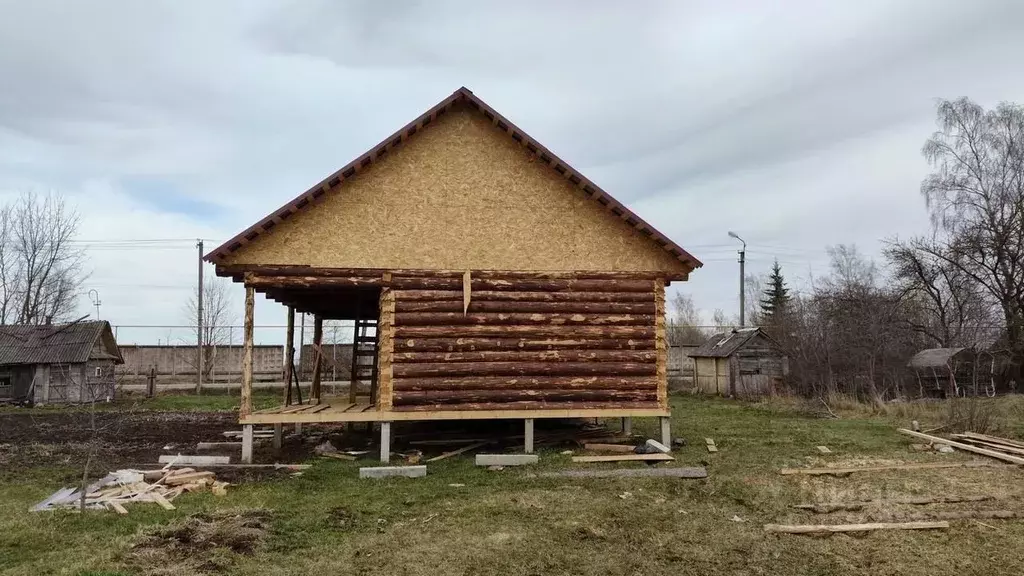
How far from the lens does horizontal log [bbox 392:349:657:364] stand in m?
14.3

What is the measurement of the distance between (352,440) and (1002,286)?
88.9 feet

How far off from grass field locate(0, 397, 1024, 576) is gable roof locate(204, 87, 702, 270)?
4.60 m

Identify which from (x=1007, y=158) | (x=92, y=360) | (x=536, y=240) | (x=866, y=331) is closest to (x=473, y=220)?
(x=536, y=240)

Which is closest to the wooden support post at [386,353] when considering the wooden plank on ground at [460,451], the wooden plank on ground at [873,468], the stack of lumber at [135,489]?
the wooden plank on ground at [460,451]

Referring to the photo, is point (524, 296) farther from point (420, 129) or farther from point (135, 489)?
point (135, 489)

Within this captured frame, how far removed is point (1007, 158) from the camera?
96.5 ft

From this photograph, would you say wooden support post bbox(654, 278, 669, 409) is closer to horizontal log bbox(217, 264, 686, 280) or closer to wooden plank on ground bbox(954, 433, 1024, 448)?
horizontal log bbox(217, 264, 686, 280)

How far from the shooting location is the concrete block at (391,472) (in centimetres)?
1240

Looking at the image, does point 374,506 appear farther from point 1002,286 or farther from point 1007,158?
point 1007,158

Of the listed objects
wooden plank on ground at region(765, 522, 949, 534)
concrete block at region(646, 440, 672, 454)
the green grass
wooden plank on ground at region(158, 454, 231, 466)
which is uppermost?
concrete block at region(646, 440, 672, 454)

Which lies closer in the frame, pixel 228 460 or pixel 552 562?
pixel 552 562

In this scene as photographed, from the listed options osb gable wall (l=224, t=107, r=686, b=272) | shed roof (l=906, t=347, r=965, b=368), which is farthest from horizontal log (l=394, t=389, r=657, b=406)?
shed roof (l=906, t=347, r=965, b=368)

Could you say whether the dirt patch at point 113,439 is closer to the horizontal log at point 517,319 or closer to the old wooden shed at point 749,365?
the horizontal log at point 517,319

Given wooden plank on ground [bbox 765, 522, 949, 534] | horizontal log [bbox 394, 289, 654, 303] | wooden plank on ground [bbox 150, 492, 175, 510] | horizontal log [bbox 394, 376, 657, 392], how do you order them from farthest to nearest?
horizontal log [bbox 394, 289, 654, 303], horizontal log [bbox 394, 376, 657, 392], wooden plank on ground [bbox 150, 492, 175, 510], wooden plank on ground [bbox 765, 522, 949, 534]
